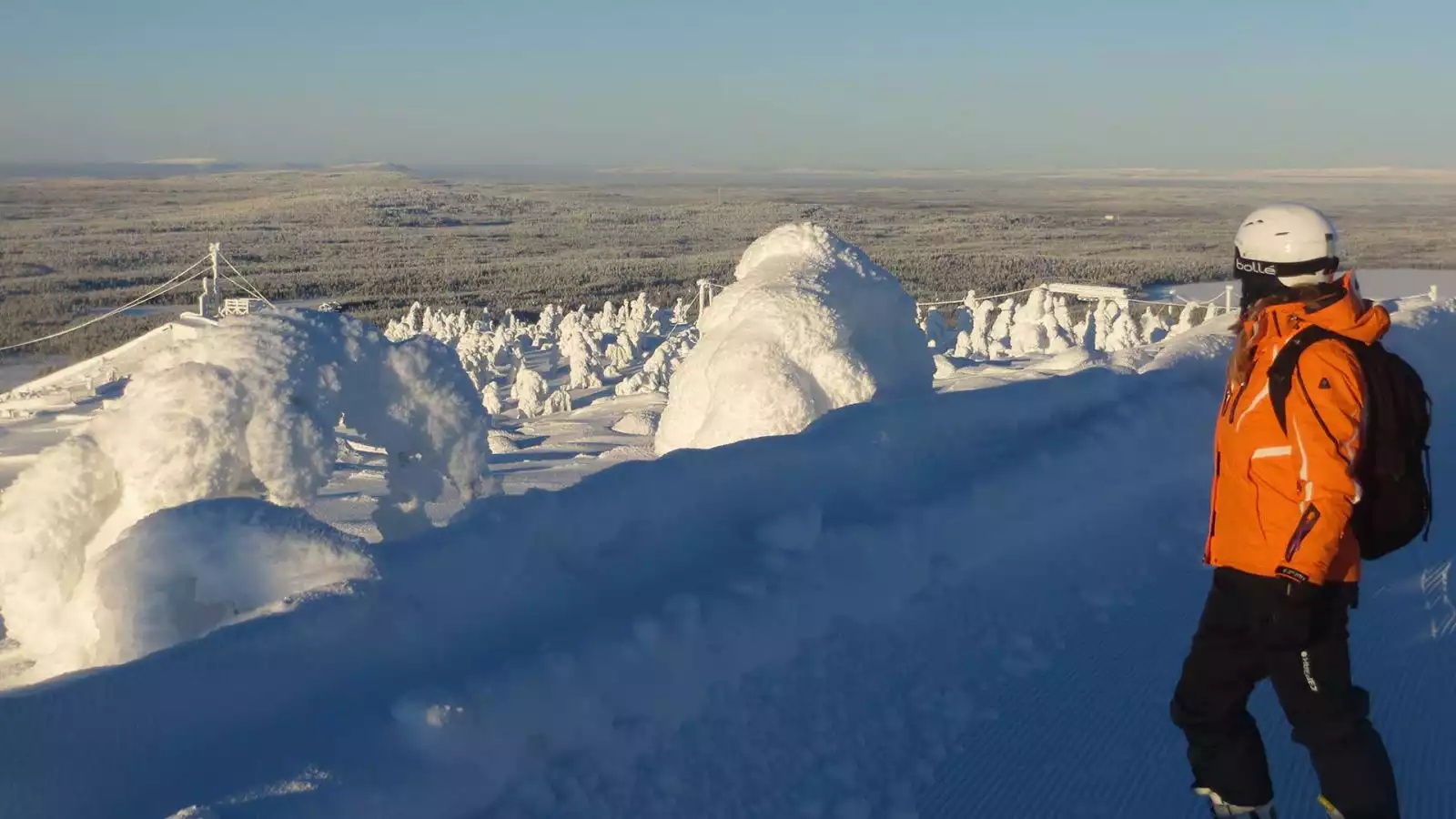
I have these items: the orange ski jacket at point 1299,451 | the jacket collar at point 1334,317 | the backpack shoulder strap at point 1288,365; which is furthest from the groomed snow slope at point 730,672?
the jacket collar at point 1334,317

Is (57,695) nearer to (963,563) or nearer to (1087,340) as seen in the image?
(963,563)

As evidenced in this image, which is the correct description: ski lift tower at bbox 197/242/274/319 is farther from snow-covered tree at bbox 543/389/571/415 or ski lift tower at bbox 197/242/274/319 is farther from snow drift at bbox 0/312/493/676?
snow-covered tree at bbox 543/389/571/415

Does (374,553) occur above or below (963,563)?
above

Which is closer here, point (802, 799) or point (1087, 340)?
point (802, 799)

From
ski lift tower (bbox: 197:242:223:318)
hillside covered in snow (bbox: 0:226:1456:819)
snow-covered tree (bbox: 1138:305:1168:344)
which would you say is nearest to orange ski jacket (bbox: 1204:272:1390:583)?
hillside covered in snow (bbox: 0:226:1456:819)

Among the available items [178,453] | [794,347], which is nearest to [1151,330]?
[794,347]

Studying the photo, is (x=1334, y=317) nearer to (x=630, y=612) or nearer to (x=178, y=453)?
(x=630, y=612)

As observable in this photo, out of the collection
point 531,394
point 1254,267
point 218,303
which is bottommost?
point 531,394

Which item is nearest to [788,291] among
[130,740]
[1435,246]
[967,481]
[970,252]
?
[967,481]
